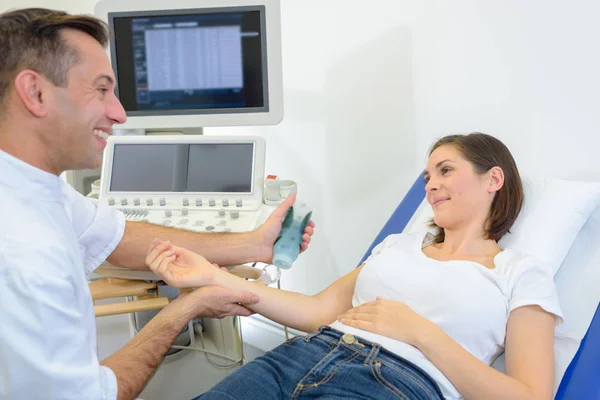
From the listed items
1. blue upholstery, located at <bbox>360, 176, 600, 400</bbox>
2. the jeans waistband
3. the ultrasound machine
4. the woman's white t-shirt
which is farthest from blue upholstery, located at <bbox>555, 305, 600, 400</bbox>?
the ultrasound machine

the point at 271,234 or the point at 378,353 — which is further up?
the point at 271,234

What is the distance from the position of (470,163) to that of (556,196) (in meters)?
0.26

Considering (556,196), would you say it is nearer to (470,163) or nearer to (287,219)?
(470,163)

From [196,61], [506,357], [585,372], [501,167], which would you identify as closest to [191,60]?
[196,61]

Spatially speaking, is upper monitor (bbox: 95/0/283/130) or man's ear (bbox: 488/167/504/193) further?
upper monitor (bbox: 95/0/283/130)

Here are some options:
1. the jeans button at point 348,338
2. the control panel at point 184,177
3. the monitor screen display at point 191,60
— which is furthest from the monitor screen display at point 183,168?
the jeans button at point 348,338

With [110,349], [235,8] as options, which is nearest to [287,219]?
[235,8]

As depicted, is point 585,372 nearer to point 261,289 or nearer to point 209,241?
point 261,289

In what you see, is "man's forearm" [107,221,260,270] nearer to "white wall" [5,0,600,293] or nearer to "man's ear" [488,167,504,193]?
"man's ear" [488,167,504,193]

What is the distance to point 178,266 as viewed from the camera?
1.37m

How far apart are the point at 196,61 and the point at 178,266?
0.76 m

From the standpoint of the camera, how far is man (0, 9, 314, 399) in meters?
0.87

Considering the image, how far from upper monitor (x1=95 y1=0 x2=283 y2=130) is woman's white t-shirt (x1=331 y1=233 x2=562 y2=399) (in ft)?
2.54

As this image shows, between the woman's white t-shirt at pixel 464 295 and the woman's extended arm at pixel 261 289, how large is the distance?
5.1 inches
